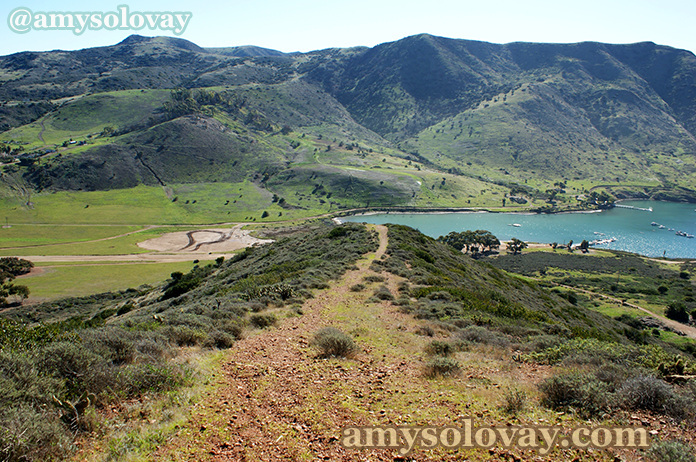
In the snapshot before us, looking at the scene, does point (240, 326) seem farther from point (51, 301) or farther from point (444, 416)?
point (51, 301)

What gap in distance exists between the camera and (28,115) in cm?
19388

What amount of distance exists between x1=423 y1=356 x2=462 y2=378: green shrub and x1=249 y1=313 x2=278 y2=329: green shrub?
6.52 m

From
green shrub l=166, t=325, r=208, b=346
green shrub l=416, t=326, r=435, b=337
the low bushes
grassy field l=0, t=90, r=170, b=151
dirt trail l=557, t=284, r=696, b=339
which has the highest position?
grassy field l=0, t=90, r=170, b=151

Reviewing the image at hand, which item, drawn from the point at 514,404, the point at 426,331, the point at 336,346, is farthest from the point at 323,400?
the point at 426,331

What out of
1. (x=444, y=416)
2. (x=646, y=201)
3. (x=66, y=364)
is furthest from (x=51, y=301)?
(x=646, y=201)

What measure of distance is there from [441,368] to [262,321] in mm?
7044

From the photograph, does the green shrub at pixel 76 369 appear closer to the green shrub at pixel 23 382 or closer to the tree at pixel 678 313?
the green shrub at pixel 23 382

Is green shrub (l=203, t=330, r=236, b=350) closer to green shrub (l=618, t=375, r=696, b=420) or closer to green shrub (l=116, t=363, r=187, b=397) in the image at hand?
green shrub (l=116, t=363, r=187, b=397)

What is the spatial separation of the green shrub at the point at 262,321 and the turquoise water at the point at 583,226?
103 metres

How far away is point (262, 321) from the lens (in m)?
13.0

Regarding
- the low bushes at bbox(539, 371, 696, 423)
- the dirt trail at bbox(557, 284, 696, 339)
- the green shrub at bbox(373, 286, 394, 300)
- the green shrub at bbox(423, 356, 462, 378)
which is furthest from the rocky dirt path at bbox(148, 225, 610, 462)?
the dirt trail at bbox(557, 284, 696, 339)

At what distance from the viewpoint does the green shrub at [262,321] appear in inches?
509

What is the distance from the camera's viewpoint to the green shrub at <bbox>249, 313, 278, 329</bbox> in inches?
509

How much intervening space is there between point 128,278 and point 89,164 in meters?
108
